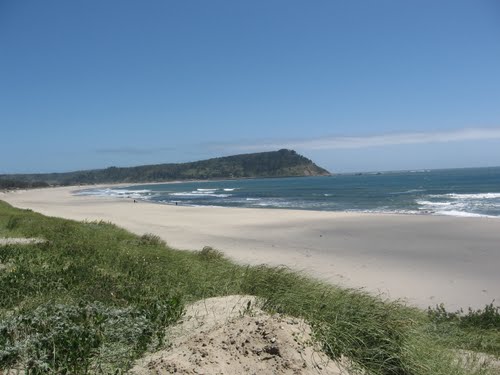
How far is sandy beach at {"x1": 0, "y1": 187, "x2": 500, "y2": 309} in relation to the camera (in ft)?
36.1

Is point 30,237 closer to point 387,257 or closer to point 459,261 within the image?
point 387,257

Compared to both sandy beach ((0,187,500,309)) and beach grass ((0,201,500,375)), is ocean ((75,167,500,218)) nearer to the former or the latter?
sandy beach ((0,187,500,309))

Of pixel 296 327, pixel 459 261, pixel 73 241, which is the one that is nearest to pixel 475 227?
pixel 459 261

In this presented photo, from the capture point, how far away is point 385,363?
3.99 m

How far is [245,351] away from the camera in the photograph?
3.69 metres

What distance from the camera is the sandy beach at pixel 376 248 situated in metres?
11.0

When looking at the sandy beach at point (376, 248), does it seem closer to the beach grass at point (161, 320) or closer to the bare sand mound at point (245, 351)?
the beach grass at point (161, 320)

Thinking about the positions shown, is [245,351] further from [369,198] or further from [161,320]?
[369,198]

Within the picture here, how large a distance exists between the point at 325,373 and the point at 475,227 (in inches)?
828

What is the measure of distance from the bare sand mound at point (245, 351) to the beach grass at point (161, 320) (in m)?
0.18

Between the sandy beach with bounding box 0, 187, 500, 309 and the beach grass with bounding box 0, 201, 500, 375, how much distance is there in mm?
3670

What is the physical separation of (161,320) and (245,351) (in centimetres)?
122

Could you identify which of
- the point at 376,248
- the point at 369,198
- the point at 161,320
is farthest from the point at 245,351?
the point at 369,198

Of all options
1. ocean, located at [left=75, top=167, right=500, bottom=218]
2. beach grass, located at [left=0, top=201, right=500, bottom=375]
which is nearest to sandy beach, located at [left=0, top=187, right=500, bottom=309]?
beach grass, located at [left=0, top=201, right=500, bottom=375]
